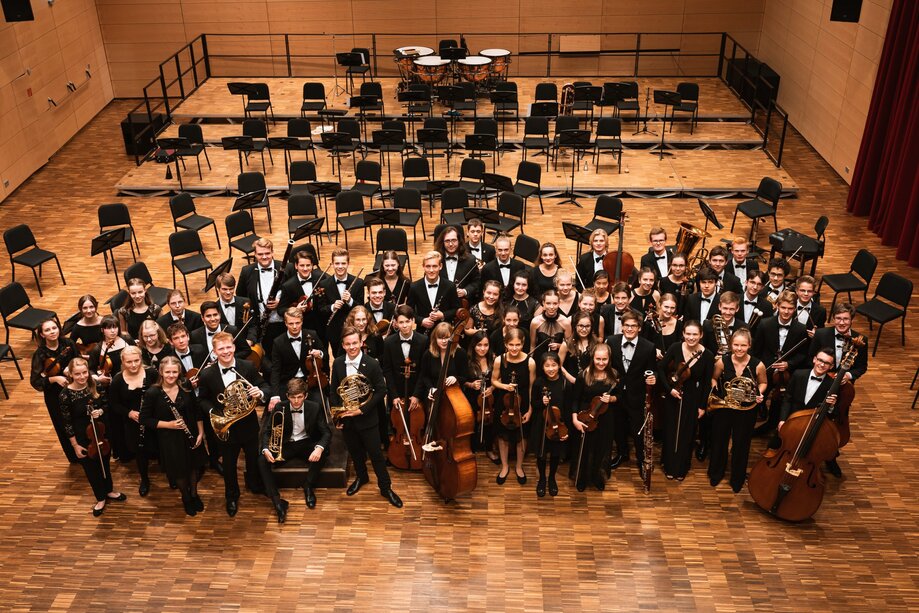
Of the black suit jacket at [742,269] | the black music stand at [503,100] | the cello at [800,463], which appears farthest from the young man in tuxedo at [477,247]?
the black music stand at [503,100]

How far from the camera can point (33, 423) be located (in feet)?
Answer: 22.8

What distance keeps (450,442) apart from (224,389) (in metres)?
1.61

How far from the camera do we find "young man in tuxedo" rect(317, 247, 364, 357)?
678 cm

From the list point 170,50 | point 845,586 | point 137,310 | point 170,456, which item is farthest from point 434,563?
point 170,50

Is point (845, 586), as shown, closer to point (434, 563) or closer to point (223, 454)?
point (434, 563)

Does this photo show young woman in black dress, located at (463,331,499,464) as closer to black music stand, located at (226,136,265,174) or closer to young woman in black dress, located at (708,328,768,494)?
young woman in black dress, located at (708,328,768,494)

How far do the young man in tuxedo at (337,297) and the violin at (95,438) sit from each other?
1931 millimetres

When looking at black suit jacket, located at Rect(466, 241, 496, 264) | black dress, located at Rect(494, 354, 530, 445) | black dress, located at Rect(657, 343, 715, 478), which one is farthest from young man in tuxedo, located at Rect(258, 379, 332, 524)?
black dress, located at Rect(657, 343, 715, 478)

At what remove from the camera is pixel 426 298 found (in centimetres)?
669

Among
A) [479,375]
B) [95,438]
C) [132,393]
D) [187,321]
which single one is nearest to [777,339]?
[479,375]

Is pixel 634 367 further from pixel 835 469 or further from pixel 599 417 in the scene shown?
pixel 835 469

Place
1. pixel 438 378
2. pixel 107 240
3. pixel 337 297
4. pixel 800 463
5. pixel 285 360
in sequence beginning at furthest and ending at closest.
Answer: pixel 107 240, pixel 337 297, pixel 285 360, pixel 438 378, pixel 800 463

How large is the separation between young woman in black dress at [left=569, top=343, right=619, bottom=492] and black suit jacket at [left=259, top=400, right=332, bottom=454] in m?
1.80

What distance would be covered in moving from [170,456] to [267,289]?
6.26 ft
